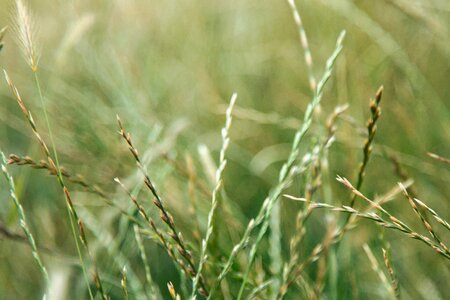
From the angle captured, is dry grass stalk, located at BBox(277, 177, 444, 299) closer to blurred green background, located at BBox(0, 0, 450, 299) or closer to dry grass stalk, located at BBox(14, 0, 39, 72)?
blurred green background, located at BBox(0, 0, 450, 299)

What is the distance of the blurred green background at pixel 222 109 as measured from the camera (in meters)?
1.39

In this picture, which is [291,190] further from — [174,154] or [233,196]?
[174,154]

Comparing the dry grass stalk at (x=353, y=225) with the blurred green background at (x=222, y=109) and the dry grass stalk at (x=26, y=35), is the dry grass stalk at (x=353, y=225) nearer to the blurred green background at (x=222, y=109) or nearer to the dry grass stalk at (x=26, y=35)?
the blurred green background at (x=222, y=109)

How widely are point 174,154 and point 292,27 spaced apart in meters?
1.04

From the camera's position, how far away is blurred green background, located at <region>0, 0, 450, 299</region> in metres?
1.39

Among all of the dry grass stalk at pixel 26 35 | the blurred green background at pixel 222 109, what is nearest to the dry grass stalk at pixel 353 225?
the blurred green background at pixel 222 109

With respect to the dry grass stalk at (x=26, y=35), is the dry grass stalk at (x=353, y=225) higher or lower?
lower

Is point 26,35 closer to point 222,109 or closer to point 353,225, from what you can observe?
point 353,225

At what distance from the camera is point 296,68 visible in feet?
7.18

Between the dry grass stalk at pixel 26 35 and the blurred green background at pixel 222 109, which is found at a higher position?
the dry grass stalk at pixel 26 35

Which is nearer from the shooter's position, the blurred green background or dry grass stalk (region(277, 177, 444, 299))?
dry grass stalk (region(277, 177, 444, 299))

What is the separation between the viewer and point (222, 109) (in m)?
1.90

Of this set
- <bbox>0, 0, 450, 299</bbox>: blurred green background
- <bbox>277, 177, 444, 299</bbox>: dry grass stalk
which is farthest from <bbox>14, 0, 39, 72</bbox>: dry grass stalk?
<bbox>277, 177, 444, 299</bbox>: dry grass stalk

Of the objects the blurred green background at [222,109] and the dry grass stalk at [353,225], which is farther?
the blurred green background at [222,109]
